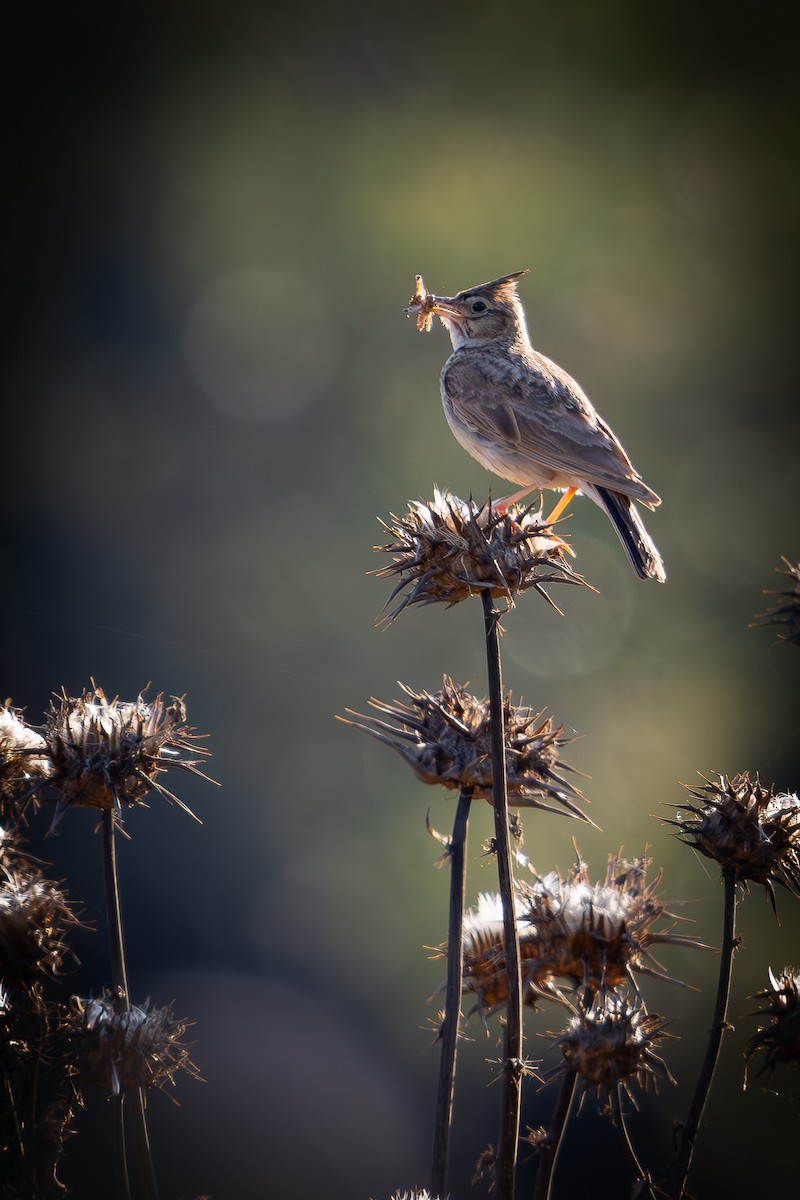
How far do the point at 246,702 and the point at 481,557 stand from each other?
936cm

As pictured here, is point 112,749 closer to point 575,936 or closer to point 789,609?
point 575,936

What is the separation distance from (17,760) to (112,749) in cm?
35

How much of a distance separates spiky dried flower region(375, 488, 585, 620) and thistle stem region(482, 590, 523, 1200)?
0.42 metres

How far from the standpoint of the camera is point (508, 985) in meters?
2.42

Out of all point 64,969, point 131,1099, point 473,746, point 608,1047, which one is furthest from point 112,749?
point 608,1047

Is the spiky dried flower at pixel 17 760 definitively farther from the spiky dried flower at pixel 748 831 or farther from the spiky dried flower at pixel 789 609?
the spiky dried flower at pixel 789 609

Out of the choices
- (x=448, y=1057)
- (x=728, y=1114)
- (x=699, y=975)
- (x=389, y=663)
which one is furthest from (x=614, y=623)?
(x=448, y=1057)

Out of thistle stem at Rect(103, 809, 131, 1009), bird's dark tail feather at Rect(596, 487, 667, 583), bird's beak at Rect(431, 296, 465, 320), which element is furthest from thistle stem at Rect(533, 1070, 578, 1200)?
bird's beak at Rect(431, 296, 465, 320)

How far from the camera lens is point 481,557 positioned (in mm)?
2951

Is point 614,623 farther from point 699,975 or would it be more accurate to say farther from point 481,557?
point 481,557

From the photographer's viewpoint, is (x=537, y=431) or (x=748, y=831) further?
(x=537, y=431)

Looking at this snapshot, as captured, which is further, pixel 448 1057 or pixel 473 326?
A: pixel 473 326

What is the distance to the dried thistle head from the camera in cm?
293

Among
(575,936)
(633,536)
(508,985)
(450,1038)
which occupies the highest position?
(633,536)
